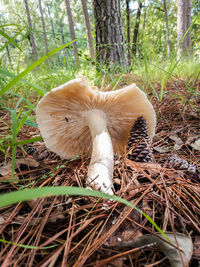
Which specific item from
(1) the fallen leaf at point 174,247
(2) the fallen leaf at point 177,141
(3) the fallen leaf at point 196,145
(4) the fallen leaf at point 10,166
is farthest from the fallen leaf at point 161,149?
(4) the fallen leaf at point 10,166

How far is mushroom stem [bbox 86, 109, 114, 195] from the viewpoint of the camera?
1045 mm

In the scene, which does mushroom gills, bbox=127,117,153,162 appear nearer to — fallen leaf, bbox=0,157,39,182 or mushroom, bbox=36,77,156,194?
mushroom, bbox=36,77,156,194

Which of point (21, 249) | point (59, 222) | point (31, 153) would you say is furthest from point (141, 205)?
point (31, 153)

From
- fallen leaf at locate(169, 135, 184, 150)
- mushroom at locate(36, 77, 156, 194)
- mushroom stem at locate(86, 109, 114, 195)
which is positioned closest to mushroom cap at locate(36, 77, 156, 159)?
mushroom at locate(36, 77, 156, 194)

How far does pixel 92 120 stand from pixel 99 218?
84cm

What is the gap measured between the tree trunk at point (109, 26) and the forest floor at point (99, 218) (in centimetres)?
320

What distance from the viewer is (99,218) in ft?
2.79

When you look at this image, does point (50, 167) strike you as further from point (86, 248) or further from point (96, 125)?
point (86, 248)

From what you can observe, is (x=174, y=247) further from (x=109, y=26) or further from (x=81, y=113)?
(x=109, y=26)

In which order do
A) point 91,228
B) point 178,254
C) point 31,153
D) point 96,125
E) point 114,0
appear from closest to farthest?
point 178,254
point 91,228
point 96,125
point 31,153
point 114,0

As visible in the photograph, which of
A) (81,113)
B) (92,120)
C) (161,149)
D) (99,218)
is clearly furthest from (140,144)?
(99,218)

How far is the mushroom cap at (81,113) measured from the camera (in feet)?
4.09

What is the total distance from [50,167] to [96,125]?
0.51 meters

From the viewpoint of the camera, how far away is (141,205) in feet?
2.95
